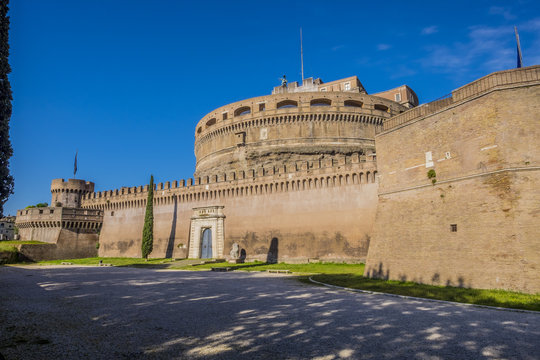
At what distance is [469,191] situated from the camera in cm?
1459

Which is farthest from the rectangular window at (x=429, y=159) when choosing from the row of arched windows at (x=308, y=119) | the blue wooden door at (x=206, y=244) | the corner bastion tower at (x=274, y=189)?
the row of arched windows at (x=308, y=119)

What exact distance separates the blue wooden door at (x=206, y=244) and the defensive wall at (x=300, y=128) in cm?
980

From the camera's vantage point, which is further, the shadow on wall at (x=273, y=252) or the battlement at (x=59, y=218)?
the battlement at (x=59, y=218)

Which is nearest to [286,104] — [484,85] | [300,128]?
[300,128]

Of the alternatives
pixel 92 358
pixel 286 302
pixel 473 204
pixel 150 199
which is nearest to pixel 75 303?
pixel 92 358

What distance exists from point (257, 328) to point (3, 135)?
41.2 ft

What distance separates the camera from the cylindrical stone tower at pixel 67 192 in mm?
49125

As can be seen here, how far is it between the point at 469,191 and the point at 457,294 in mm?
4599

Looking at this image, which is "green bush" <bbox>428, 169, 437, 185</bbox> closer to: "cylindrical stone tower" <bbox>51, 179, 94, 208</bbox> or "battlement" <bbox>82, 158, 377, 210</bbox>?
"battlement" <bbox>82, 158, 377, 210</bbox>

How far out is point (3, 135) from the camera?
13.4 metres

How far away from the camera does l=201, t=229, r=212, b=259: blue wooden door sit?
36500mm

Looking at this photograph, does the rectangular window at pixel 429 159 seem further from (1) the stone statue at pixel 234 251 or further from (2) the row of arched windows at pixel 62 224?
(2) the row of arched windows at pixel 62 224

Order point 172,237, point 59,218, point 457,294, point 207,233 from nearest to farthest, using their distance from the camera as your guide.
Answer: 1. point 457,294
2. point 207,233
3. point 172,237
4. point 59,218

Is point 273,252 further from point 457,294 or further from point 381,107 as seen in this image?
→ point 381,107
